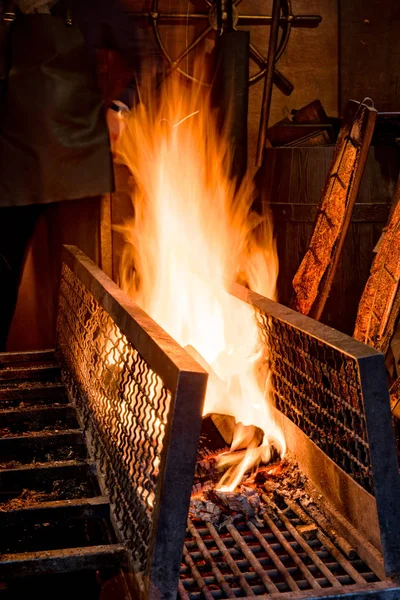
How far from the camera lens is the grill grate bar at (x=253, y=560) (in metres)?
2.74

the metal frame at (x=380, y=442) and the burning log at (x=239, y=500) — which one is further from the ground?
the metal frame at (x=380, y=442)

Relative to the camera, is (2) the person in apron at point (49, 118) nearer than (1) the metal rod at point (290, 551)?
No

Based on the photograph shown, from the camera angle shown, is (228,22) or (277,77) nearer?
(228,22)

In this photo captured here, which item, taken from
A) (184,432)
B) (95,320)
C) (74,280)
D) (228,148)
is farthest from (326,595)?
(228,148)

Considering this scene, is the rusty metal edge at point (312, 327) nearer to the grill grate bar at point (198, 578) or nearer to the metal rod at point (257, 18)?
the grill grate bar at point (198, 578)

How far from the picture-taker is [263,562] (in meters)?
2.96

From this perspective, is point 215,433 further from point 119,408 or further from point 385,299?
point 385,299

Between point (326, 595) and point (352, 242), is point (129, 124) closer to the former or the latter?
point (352, 242)

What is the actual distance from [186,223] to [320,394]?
236 centimetres

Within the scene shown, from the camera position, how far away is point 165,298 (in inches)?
212

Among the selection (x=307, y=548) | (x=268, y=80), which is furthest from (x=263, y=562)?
(x=268, y=80)

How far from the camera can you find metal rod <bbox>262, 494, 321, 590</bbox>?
2758mm

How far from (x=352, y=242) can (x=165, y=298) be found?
4.09ft

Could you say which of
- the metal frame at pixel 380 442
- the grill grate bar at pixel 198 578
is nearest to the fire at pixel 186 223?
the grill grate bar at pixel 198 578
